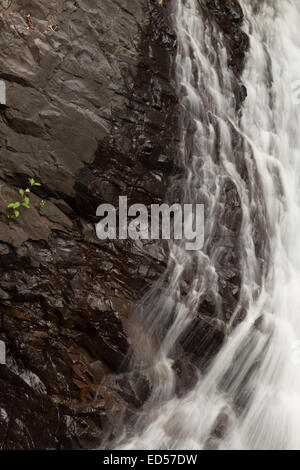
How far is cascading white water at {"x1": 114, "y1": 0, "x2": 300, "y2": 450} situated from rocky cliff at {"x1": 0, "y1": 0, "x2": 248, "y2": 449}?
0.35 m

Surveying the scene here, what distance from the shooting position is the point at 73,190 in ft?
15.5

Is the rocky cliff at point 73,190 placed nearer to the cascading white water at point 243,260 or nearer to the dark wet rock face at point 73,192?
the dark wet rock face at point 73,192

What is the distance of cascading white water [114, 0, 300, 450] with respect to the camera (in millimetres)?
4461

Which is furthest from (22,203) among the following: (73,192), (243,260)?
(243,260)

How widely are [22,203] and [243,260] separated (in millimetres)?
2914

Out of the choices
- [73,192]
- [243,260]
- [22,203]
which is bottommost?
[243,260]

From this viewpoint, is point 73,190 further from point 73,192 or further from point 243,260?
point 243,260

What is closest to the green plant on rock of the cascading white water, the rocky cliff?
the rocky cliff

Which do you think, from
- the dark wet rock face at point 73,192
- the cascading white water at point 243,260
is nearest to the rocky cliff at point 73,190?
the dark wet rock face at point 73,192

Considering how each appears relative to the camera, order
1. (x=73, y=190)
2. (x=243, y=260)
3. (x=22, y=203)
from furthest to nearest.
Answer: (x=243, y=260) < (x=73, y=190) < (x=22, y=203)

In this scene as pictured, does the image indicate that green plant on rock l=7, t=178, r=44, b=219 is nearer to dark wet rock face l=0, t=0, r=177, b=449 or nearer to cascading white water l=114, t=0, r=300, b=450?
dark wet rock face l=0, t=0, r=177, b=449

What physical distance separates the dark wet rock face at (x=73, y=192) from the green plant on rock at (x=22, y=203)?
0.06 m

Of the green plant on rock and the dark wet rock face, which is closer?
the dark wet rock face
